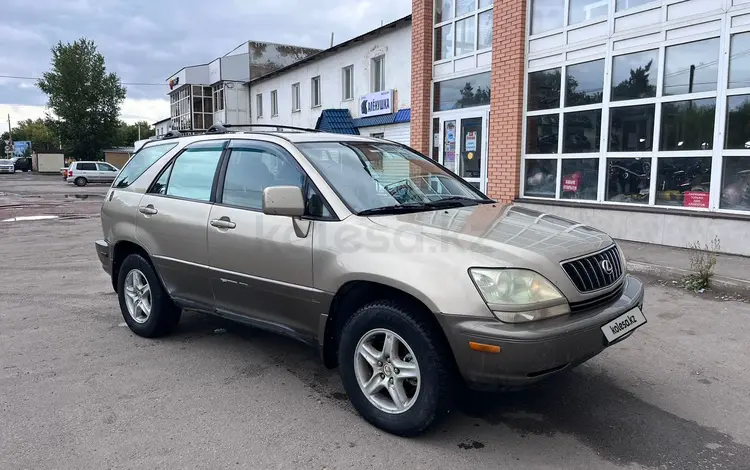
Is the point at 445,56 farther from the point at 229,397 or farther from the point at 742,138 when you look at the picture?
the point at 229,397

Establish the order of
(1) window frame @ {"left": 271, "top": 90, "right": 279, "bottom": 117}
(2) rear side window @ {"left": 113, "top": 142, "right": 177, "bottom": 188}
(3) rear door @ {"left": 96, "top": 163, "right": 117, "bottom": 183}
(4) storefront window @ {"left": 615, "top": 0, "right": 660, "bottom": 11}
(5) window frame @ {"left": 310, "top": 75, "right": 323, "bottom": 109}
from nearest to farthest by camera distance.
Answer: (2) rear side window @ {"left": 113, "top": 142, "right": 177, "bottom": 188}, (4) storefront window @ {"left": 615, "top": 0, "right": 660, "bottom": 11}, (5) window frame @ {"left": 310, "top": 75, "right": 323, "bottom": 109}, (1) window frame @ {"left": 271, "top": 90, "right": 279, "bottom": 117}, (3) rear door @ {"left": 96, "top": 163, "right": 117, "bottom": 183}

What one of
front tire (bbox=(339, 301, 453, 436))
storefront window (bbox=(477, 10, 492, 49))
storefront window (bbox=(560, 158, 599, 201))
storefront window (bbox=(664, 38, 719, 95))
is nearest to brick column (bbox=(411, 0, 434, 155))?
storefront window (bbox=(477, 10, 492, 49))

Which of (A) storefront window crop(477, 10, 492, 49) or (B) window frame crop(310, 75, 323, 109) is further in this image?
(B) window frame crop(310, 75, 323, 109)

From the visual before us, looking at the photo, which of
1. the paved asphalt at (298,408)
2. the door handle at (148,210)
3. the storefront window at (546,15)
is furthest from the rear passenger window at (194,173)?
the storefront window at (546,15)

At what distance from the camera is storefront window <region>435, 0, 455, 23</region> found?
41.0 ft

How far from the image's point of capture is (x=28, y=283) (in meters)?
7.14

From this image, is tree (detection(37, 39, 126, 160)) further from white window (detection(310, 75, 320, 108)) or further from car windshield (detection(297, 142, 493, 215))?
car windshield (detection(297, 142, 493, 215))

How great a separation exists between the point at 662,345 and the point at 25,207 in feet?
67.5

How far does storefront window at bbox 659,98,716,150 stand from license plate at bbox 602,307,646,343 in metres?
5.94

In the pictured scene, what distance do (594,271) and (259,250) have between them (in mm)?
2112

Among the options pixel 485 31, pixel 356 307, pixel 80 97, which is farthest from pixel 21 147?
pixel 356 307

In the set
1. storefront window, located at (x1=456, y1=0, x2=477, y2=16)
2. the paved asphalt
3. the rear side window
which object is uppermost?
storefront window, located at (x1=456, y1=0, x2=477, y2=16)

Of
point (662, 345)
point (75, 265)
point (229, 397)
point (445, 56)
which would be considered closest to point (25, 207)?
point (75, 265)

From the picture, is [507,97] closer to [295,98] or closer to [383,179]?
[383,179]
